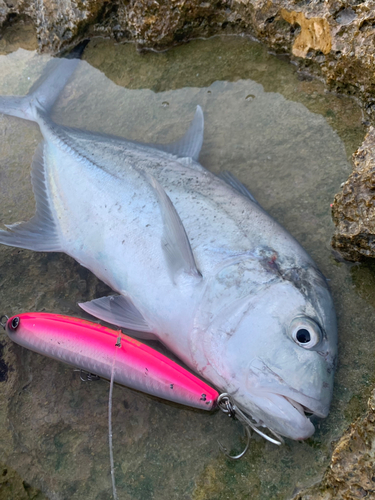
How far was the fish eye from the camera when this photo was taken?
1784mm

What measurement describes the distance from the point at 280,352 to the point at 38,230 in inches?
68.7

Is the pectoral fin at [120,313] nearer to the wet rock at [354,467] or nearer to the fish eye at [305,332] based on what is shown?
the fish eye at [305,332]

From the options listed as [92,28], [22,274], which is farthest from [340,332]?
[92,28]

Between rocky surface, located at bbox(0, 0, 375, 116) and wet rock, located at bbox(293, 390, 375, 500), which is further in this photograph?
rocky surface, located at bbox(0, 0, 375, 116)

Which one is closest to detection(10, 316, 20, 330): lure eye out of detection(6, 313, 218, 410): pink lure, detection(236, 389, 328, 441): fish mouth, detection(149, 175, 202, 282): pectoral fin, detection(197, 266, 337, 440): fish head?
detection(6, 313, 218, 410): pink lure

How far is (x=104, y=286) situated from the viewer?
250cm

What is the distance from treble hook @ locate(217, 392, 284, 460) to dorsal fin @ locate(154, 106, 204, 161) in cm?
160

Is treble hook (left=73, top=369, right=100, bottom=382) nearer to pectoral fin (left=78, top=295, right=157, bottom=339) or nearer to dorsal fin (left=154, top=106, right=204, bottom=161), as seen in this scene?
pectoral fin (left=78, top=295, right=157, bottom=339)

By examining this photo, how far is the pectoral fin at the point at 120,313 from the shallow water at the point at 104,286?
0.89 ft

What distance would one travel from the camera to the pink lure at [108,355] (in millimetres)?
1960

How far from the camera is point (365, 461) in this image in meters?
1.54

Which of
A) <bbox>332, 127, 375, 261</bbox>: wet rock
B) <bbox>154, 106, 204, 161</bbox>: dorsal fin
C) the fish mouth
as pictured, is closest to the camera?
the fish mouth

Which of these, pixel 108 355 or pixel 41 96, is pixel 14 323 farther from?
pixel 41 96

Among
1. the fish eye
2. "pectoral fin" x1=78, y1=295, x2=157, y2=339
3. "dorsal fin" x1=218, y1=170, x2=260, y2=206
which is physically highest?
"dorsal fin" x1=218, y1=170, x2=260, y2=206
